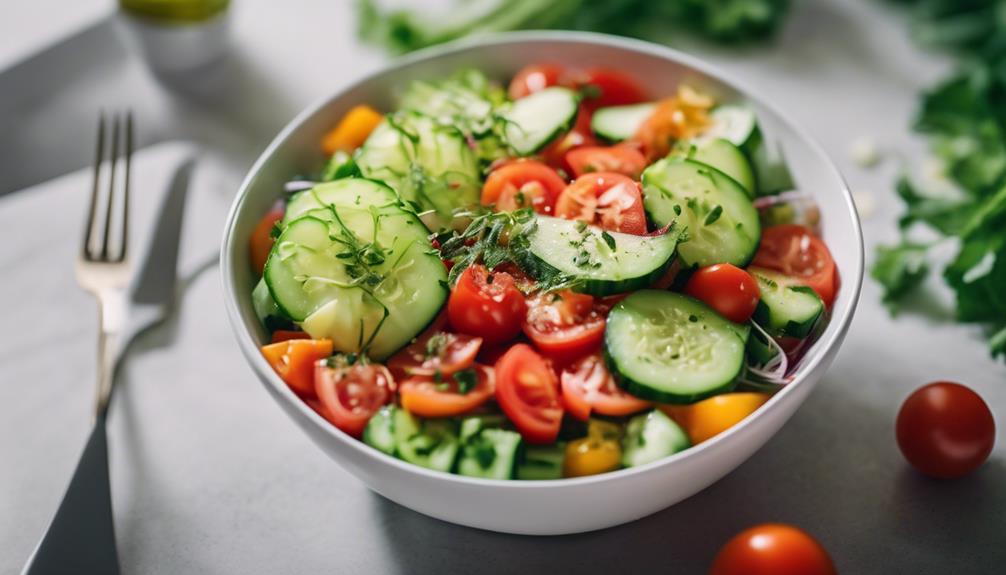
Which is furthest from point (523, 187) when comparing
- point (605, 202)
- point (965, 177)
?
point (965, 177)

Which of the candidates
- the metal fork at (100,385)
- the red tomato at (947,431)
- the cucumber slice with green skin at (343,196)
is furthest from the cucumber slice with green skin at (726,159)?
the metal fork at (100,385)

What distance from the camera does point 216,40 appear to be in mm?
3502

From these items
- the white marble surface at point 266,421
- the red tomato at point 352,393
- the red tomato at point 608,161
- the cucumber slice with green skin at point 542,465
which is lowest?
the white marble surface at point 266,421

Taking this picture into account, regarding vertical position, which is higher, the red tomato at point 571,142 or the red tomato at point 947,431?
the red tomato at point 571,142

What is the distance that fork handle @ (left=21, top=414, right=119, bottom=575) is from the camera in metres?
2.00

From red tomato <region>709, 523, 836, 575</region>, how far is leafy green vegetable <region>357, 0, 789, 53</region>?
2307 millimetres

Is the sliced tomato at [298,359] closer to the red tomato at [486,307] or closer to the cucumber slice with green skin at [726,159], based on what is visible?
the red tomato at [486,307]

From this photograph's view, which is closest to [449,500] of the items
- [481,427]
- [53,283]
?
[481,427]

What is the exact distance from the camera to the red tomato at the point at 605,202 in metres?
2.21

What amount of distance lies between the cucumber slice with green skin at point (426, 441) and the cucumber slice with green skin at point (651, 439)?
36 centimetres

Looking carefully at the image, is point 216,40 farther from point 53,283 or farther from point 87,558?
point 87,558

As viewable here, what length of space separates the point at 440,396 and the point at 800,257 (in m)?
1.05

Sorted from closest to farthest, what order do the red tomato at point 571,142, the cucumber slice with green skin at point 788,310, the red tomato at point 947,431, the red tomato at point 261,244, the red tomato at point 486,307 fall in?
the red tomato at point 486,307 → the cucumber slice with green skin at point 788,310 → the red tomato at point 947,431 → the red tomato at point 261,244 → the red tomato at point 571,142

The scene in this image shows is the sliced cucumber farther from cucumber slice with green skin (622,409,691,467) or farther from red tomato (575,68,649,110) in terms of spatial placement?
cucumber slice with green skin (622,409,691,467)
